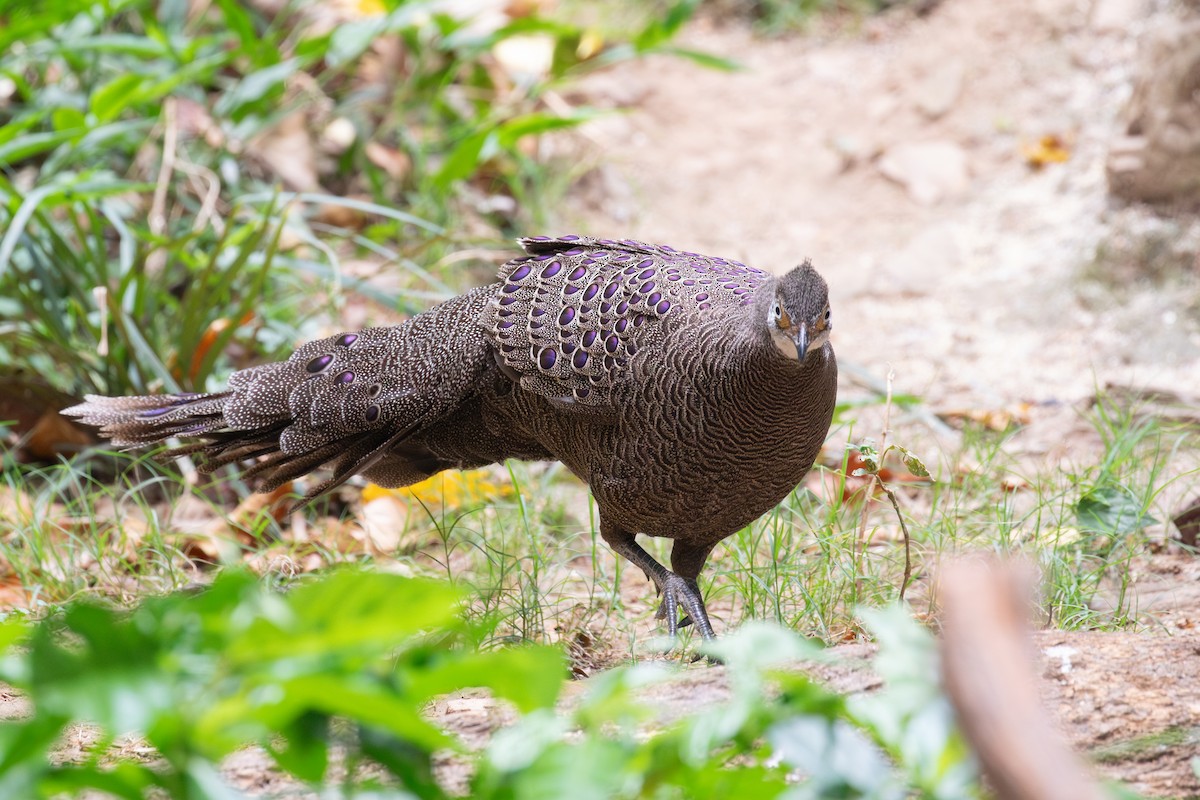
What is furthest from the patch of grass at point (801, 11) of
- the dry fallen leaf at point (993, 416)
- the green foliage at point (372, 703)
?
the green foliage at point (372, 703)

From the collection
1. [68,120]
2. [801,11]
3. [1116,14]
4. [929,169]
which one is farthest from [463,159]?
[1116,14]

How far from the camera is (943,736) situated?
145 centimetres

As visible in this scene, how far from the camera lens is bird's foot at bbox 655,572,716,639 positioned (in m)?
3.25

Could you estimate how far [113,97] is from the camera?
15.6ft

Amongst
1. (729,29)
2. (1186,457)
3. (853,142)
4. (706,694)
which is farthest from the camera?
(729,29)

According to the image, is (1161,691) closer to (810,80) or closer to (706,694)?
(706,694)

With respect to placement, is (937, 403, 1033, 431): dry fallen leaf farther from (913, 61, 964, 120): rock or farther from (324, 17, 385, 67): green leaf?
(324, 17, 385, 67): green leaf

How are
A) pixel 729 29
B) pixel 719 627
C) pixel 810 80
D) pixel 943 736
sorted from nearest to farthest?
1. pixel 943 736
2. pixel 719 627
3. pixel 810 80
4. pixel 729 29

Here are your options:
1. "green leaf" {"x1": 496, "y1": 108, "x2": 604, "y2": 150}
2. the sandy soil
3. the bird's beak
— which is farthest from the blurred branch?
"green leaf" {"x1": 496, "y1": 108, "x2": 604, "y2": 150}

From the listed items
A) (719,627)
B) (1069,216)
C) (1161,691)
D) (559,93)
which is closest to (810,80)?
(559,93)

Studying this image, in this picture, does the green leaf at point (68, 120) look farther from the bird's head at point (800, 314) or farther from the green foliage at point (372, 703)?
the green foliage at point (372, 703)

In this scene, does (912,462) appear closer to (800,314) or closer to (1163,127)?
(800,314)

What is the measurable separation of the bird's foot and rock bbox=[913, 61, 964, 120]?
179 inches

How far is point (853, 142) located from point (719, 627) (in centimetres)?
427
